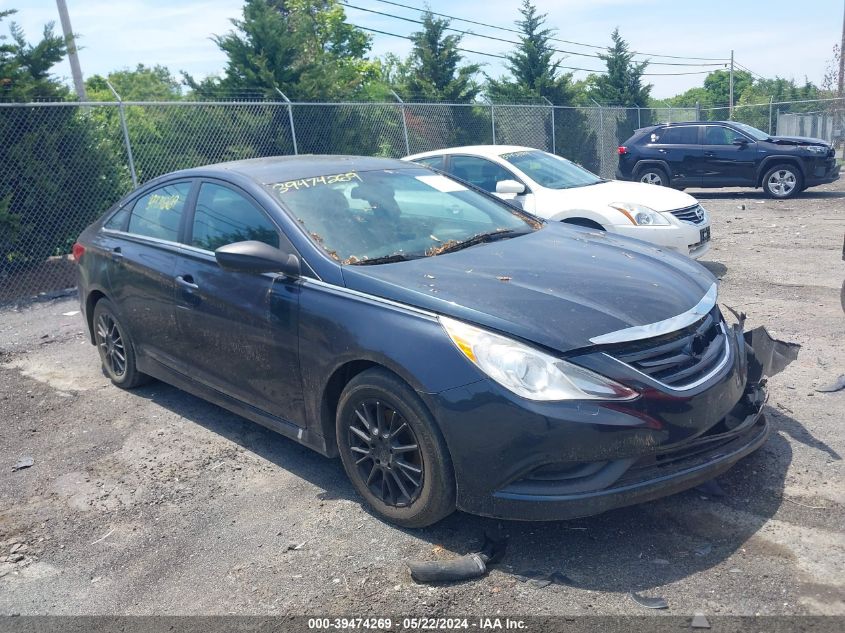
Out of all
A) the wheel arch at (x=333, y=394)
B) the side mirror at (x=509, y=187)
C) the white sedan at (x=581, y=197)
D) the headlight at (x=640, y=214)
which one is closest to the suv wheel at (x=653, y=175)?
the white sedan at (x=581, y=197)

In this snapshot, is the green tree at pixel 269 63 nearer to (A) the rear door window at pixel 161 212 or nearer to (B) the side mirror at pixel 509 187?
(B) the side mirror at pixel 509 187

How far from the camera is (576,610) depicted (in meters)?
2.93

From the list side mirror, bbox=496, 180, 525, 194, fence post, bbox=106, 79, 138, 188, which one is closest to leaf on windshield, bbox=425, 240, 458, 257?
side mirror, bbox=496, 180, 525, 194

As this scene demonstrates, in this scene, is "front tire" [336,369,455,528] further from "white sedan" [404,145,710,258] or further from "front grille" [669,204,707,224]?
"front grille" [669,204,707,224]

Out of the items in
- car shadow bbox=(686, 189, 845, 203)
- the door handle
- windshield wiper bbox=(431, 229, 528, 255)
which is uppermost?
windshield wiper bbox=(431, 229, 528, 255)

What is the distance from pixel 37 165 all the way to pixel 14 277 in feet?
4.65

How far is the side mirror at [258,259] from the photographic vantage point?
3939 millimetres

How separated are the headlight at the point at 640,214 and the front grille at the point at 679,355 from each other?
15.9ft

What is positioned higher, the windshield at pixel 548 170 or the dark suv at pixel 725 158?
the windshield at pixel 548 170

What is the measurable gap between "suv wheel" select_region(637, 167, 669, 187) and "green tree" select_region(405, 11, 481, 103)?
6845mm

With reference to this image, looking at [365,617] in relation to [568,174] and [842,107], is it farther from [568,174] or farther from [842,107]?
[842,107]

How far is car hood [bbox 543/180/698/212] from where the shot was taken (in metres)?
8.60

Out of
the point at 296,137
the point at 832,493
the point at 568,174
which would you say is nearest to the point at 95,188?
the point at 296,137

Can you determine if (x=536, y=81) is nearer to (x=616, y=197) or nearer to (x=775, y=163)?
(x=775, y=163)
